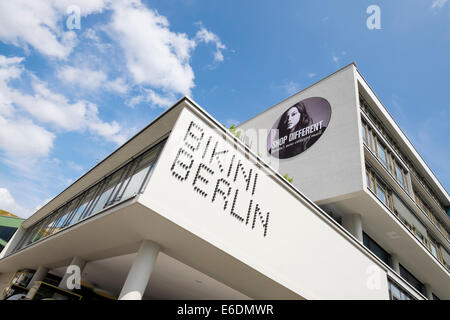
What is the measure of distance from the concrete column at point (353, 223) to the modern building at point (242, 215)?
5 cm

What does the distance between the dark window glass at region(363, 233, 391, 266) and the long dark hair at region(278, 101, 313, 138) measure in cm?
684

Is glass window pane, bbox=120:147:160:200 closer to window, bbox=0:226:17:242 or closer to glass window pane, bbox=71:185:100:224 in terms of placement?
glass window pane, bbox=71:185:100:224

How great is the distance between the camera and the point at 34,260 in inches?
513

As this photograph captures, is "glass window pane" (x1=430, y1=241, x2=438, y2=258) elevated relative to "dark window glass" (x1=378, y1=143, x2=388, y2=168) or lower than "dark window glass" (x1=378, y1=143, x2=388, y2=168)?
lower

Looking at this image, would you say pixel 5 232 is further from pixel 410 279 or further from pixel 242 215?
pixel 410 279

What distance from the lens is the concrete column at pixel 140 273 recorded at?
6.39 meters

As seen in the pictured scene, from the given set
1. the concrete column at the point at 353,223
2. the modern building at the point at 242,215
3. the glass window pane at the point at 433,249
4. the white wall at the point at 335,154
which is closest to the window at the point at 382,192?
the modern building at the point at 242,215

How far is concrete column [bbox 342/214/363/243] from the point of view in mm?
13421

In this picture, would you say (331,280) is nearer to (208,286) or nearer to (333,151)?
(208,286)

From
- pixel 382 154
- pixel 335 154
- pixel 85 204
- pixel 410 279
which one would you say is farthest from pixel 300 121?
pixel 410 279

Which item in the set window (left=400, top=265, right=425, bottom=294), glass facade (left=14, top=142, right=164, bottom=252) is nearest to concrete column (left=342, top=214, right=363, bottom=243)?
window (left=400, top=265, right=425, bottom=294)

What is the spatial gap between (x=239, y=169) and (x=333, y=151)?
7.52m

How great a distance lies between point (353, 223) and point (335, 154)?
3.42 meters

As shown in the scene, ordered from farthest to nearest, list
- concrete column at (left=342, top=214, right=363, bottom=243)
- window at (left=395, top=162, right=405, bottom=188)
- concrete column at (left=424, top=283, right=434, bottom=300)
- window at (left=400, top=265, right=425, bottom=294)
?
concrete column at (left=424, top=283, right=434, bottom=300)
window at (left=395, top=162, right=405, bottom=188)
window at (left=400, top=265, right=425, bottom=294)
concrete column at (left=342, top=214, right=363, bottom=243)
